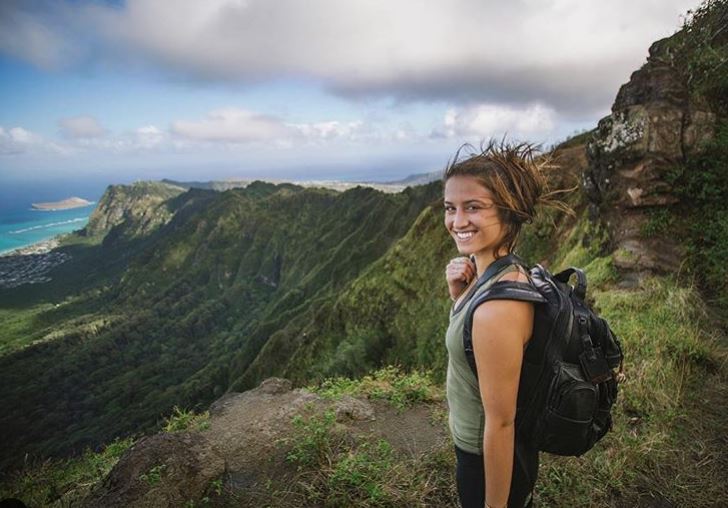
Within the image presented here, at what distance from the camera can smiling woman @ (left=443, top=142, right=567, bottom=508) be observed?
185 cm

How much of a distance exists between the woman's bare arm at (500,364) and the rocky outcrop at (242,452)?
280cm

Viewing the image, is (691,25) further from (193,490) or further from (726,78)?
(193,490)

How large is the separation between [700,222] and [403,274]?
86.1ft

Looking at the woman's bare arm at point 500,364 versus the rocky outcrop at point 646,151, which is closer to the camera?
the woman's bare arm at point 500,364

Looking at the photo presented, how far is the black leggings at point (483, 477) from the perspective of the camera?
2.30 metres

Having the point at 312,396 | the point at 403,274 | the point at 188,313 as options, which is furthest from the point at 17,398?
the point at 312,396

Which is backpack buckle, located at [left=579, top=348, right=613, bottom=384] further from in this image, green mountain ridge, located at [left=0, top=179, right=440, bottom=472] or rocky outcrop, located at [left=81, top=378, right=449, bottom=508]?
green mountain ridge, located at [left=0, top=179, right=440, bottom=472]

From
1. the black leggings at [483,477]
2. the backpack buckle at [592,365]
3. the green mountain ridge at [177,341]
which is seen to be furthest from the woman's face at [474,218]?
the green mountain ridge at [177,341]

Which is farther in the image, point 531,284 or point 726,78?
point 726,78

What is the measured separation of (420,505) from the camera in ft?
12.1

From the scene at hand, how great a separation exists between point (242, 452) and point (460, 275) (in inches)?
162

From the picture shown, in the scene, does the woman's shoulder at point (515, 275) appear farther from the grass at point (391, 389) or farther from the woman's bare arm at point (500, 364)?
the grass at point (391, 389)

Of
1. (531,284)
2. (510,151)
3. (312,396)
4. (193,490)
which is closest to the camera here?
(531,284)

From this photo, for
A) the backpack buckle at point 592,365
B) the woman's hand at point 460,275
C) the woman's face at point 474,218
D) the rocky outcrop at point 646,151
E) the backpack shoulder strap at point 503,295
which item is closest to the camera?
the backpack shoulder strap at point 503,295
